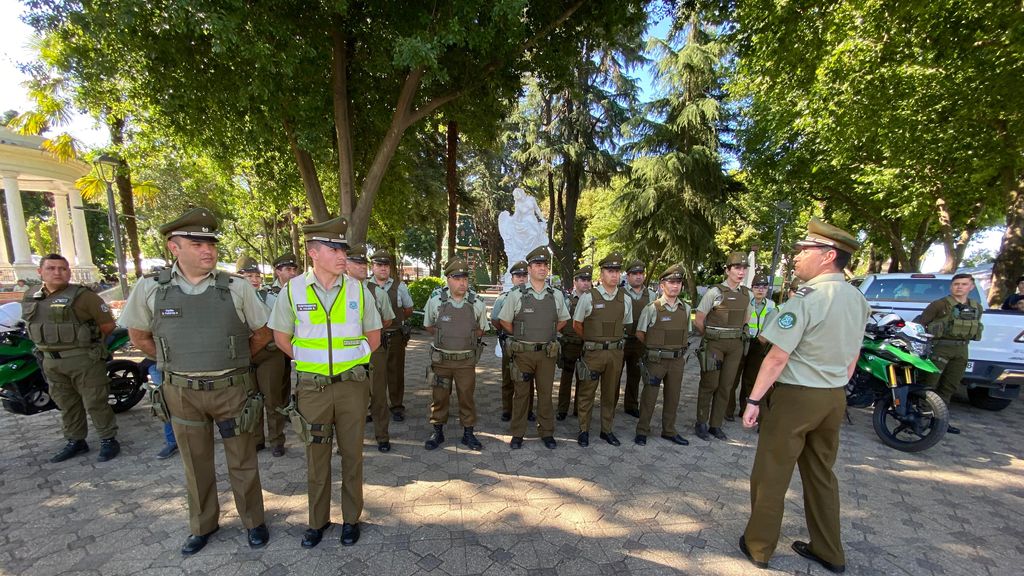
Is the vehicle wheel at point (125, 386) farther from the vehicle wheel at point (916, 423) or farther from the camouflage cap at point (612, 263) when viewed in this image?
the vehicle wheel at point (916, 423)

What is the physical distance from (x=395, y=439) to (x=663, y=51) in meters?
17.1

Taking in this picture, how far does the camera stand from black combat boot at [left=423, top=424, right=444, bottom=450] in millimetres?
4383

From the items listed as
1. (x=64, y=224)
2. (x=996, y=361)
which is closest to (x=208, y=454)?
(x=996, y=361)

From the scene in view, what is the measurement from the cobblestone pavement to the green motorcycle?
24 cm

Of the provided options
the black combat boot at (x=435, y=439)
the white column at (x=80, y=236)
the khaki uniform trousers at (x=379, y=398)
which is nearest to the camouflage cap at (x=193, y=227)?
the khaki uniform trousers at (x=379, y=398)

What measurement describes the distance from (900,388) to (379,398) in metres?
5.96

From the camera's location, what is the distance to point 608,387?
4551mm

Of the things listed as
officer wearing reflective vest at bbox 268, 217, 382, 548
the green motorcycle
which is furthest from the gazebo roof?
the green motorcycle

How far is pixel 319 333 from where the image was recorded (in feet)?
9.07

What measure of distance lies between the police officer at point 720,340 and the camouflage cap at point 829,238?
6.91ft

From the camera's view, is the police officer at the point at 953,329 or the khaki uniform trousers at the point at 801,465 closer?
the khaki uniform trousers at the point at 801,465

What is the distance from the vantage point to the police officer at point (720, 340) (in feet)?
15.4

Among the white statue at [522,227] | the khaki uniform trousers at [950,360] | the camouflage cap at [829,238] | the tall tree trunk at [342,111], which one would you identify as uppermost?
the tall tree trunk at [342,111]

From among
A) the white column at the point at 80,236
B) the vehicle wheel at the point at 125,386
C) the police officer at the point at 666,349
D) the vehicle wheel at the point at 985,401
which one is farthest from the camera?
the white column at the point at 80,236
